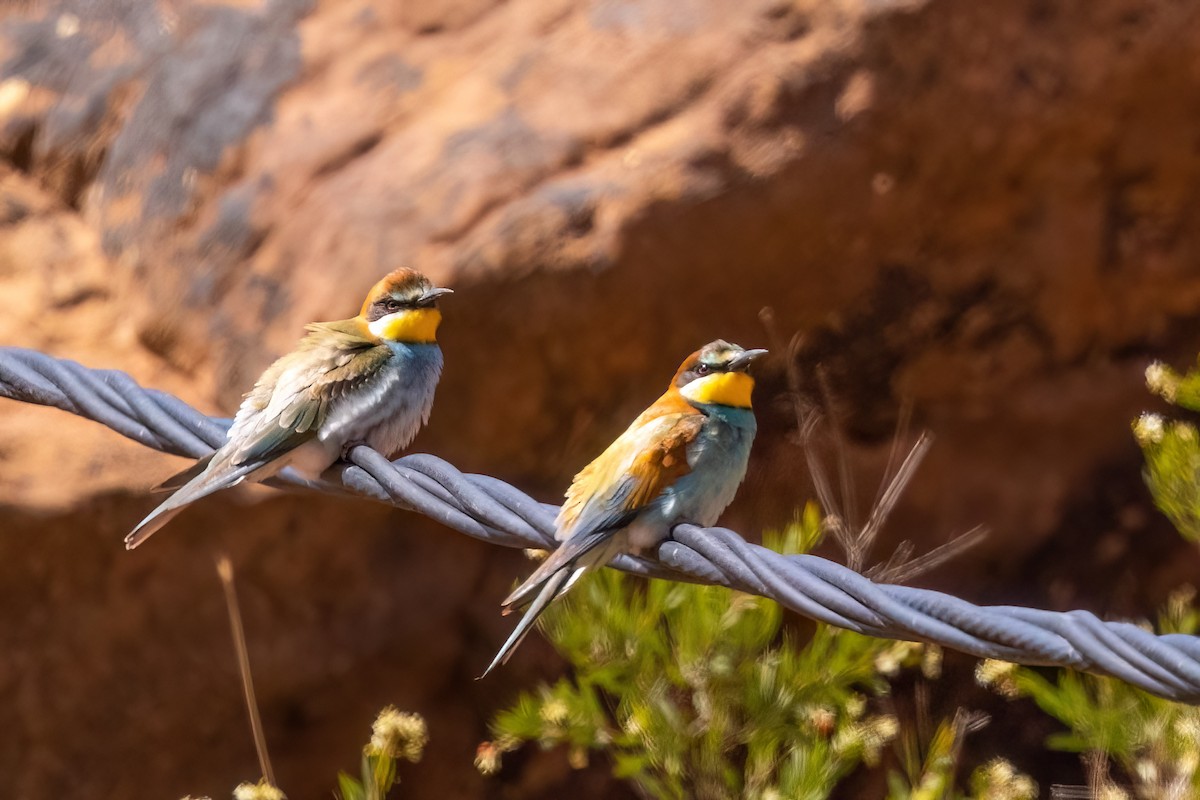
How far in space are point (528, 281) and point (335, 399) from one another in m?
1.23

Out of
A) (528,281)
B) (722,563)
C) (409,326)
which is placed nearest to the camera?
(722,563)

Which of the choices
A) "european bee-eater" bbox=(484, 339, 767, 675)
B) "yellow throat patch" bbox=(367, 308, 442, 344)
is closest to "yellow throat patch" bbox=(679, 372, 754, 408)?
"european bee-eater" bbox=(484, 339, 767, 675)

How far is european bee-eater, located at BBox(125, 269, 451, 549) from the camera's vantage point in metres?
1.99

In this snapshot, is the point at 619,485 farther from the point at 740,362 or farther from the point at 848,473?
the point at 848,473

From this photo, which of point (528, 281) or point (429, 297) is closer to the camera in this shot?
point (429, 297)

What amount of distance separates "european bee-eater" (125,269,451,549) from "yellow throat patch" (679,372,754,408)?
18.8 inches

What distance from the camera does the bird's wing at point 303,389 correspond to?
2.03 metres

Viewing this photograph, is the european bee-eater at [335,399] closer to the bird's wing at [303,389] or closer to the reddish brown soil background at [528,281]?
the bird's wing at [303,389]

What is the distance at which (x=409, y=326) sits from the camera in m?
2.49

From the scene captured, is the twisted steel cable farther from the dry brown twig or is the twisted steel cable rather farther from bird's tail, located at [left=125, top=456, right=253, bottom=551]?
the dry brown twig

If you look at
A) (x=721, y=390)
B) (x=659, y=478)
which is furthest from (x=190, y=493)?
(x=721, y=390)

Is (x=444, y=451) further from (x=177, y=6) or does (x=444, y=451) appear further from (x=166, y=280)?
(x=177, y=6)

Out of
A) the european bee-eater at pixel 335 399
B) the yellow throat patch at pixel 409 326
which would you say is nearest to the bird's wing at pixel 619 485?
the european bee-eater at pixel 335 399

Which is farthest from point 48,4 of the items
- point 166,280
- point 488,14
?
point 488,14
